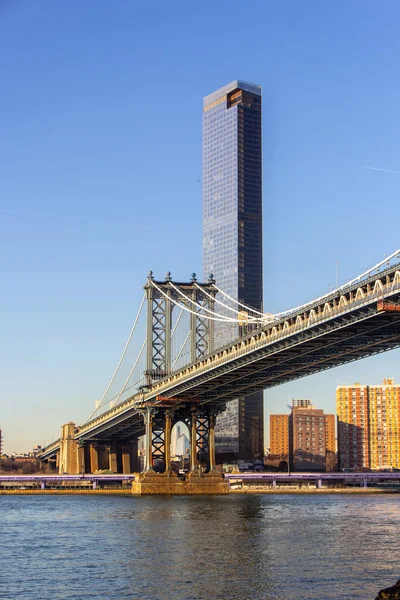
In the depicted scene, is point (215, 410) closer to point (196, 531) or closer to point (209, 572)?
point (196, 531)

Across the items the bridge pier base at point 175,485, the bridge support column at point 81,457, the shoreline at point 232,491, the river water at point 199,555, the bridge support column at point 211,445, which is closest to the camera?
the river water at point 199,555

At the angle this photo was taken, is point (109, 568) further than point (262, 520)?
No

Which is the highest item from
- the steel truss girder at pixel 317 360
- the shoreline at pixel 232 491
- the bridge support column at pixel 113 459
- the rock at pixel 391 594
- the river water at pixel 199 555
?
the steel truss girder at pixel 317 360

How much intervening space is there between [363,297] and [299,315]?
37.8ft

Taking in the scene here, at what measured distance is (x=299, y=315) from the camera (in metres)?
74.3

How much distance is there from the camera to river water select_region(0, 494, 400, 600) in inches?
1432

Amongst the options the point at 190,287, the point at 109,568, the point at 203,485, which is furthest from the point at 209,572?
the point at 190,287

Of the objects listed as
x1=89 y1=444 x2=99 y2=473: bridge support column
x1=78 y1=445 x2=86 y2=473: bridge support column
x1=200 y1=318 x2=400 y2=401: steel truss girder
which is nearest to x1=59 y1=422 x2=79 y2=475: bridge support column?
x1=78 y1=445 x2=86 y2=473: bridge support column

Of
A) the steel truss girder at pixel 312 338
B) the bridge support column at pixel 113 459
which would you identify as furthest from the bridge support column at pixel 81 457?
the steel truss girder at pixel 312 338

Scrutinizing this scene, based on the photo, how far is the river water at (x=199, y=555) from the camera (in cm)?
3638

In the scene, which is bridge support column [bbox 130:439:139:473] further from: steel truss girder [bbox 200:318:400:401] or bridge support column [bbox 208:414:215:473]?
steel truss girder [bbox 200:318:400:401]

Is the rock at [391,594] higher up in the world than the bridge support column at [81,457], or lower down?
higher up

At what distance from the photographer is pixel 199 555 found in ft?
152

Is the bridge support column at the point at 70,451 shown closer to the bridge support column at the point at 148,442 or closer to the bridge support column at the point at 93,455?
the bridge support column at the point at 93,455
